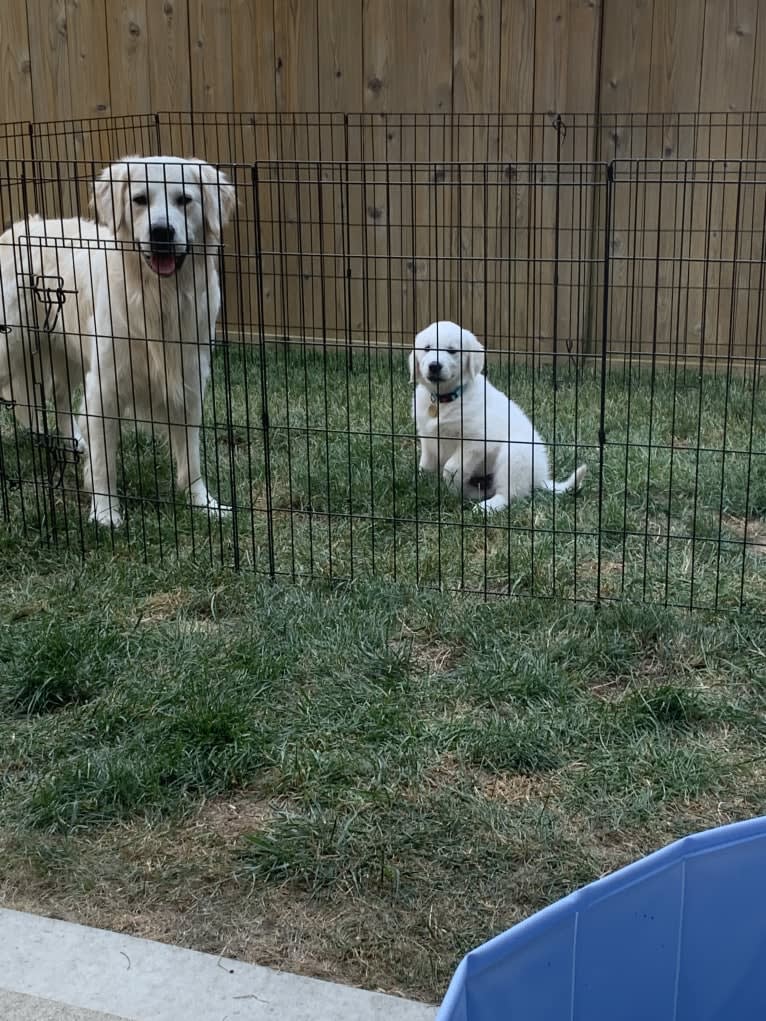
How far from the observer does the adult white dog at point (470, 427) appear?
434cm

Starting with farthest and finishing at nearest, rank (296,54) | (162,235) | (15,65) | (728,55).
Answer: (15,65), (296,54), (728,55), (162,235)

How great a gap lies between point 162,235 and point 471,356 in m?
1.30

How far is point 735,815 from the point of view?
97.0 inches

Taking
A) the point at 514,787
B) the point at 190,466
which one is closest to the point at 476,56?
the point at 190,466

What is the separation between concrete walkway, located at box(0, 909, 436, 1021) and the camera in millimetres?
1949

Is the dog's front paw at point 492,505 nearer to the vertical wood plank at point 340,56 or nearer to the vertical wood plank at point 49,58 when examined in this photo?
the vertical wood plank at point 340,56

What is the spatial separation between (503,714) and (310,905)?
2.76ft

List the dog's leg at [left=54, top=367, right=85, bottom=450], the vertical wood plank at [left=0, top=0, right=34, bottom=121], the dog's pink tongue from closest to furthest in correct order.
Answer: the dog's pink tongue, the dog's leg at [left=54, top=367, right=85, bottom=450], the vertical wood plank at [left=0, top=0, right=34, bottom=121]

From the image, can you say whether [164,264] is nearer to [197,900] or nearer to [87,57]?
[197,900]

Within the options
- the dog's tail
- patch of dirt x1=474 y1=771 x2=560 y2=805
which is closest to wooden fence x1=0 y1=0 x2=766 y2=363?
the dog's tail

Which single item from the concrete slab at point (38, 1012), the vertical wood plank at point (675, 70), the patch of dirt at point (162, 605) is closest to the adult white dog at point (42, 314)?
the patch of dirt at point (162, 605)

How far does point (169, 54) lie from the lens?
6844 millimetres

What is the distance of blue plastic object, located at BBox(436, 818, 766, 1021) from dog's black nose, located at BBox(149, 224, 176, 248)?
3135mm

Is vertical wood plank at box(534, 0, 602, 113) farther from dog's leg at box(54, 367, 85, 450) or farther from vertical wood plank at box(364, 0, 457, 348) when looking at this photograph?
dog's leg at box(54, 367, 85, 450)
